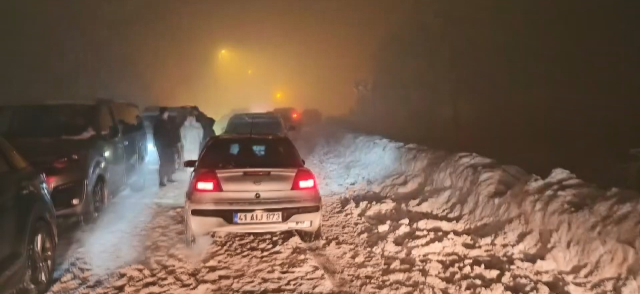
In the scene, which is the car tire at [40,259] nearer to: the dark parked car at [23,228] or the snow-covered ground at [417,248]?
the dark parked car at [23,228]

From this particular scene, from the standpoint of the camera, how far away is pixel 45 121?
8.13m

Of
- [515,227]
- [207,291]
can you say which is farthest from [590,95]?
[207,291]

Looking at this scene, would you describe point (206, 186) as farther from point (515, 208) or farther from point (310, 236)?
point (515, 208)

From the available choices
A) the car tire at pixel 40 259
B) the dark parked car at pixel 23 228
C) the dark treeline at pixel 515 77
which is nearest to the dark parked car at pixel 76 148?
the dark parked car at pixel 23 228

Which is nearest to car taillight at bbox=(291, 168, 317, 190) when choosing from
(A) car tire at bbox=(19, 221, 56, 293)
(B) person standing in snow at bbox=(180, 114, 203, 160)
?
(A) car tire at bbox=(19, 221, 56, 293)

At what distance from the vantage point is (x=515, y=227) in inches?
247

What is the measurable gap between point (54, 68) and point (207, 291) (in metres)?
40.3

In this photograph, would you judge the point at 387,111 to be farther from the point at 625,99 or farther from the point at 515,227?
the point at 515,227

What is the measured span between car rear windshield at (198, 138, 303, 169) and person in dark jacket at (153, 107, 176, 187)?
452cm

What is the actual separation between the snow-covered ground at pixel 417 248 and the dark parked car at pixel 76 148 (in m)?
0.53

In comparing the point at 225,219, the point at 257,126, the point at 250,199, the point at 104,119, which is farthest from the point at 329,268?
Result: the point at 257,126

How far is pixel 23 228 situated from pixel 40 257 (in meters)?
0.51

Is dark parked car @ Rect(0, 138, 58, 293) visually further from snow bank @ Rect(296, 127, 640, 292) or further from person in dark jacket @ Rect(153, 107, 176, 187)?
person in dark jacket @ Rect(153, 107, 176, 187)

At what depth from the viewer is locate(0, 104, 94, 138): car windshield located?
25.8 feet
